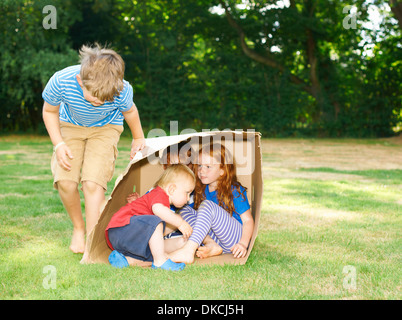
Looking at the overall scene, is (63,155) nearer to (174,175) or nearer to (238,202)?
(174,175)

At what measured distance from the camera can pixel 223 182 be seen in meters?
3.10

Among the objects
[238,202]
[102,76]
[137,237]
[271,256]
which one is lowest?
[271,256]

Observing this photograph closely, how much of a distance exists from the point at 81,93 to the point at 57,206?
1777 millimetres

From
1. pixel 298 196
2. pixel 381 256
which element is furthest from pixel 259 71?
pixel 381 256

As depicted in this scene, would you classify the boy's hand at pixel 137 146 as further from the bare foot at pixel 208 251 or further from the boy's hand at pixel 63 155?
the bare foot at pixel 208 251

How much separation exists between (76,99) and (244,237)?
133 cm

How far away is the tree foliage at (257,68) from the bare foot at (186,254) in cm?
1347

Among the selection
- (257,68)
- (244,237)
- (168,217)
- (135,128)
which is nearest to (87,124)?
(135,128)

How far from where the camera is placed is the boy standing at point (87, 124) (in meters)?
2.53

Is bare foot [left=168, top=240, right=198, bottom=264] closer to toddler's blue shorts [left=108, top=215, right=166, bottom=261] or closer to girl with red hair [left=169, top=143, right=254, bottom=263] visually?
girl with red hair [left=169, top=143, right=254, bottom=263]

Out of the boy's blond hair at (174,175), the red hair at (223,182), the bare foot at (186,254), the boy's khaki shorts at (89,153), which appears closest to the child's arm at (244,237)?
the red hair at (223,182)

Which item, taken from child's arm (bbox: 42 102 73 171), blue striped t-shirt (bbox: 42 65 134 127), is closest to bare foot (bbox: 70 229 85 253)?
child's arm (bbox: 42 102 73 171)
